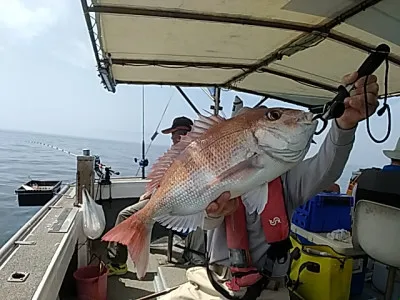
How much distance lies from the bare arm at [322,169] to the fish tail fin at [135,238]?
61 cm

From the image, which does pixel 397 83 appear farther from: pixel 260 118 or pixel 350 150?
pixel 260 118

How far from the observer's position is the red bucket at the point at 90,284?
2.84m

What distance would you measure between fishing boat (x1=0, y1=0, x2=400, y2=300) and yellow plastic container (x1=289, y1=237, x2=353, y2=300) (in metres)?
0.89

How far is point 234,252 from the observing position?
1503mm

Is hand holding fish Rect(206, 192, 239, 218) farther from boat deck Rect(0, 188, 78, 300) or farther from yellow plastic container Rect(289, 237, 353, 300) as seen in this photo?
yellow plastic container Rect(289, 237, 353, 300)

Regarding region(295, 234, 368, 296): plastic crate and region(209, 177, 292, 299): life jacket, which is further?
region(295, 234, 368, 296): plastic crate

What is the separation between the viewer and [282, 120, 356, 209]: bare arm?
1144 mm

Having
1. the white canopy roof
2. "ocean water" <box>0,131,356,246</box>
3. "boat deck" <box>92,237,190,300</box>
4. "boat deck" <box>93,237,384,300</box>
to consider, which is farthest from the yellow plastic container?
the white canopy roof

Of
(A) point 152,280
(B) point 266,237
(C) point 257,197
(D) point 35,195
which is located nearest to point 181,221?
(C) point 257,197

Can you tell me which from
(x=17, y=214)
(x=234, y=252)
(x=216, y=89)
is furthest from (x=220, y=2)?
(x=17, y=214)

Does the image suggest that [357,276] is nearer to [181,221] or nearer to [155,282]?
[155,282]

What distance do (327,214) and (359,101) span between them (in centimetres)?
207

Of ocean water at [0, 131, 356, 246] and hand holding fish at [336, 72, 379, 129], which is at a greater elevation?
hand holding fish at [336, 72, 379, 129]

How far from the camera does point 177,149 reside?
1150 mm
